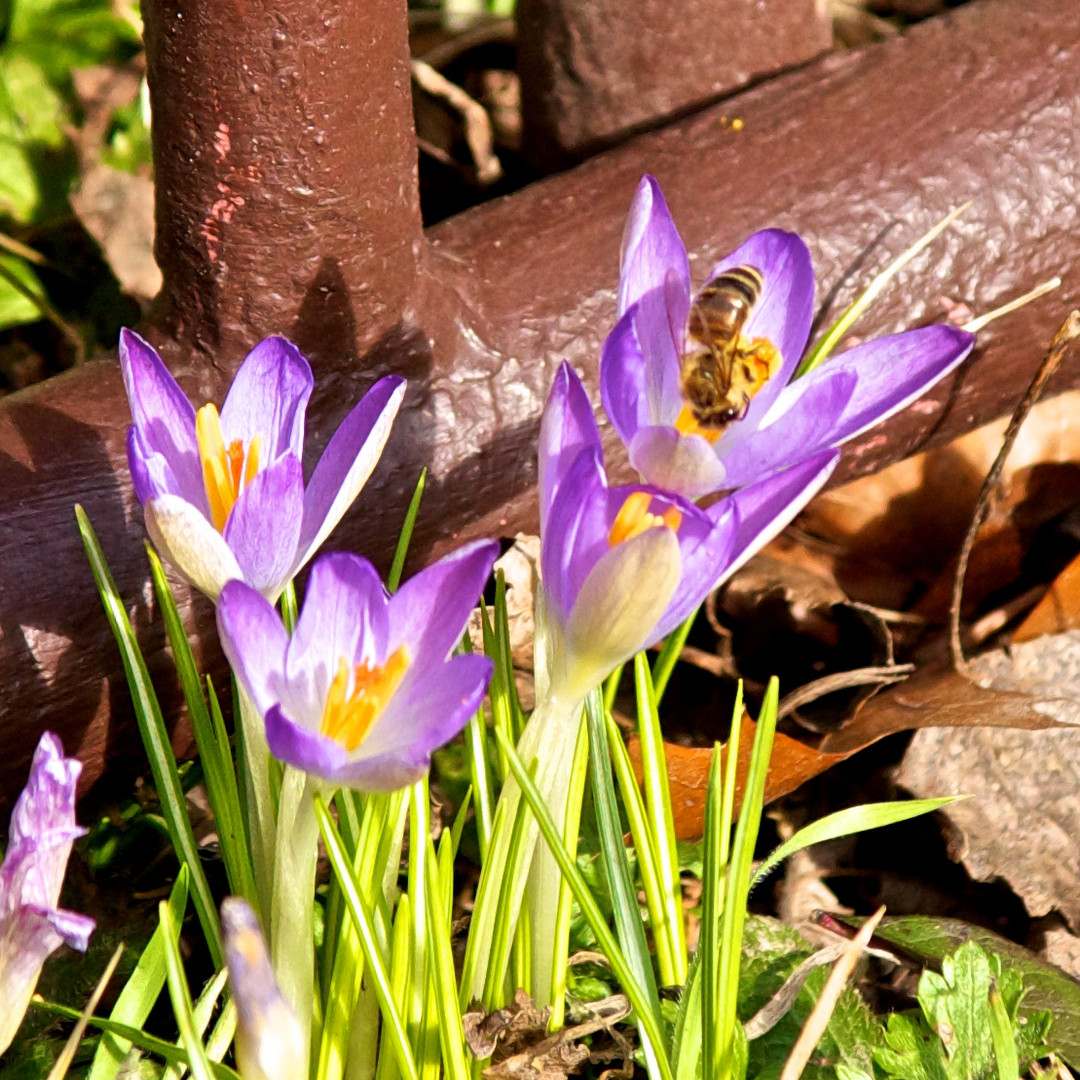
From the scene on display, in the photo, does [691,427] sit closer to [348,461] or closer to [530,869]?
→ [348,461]

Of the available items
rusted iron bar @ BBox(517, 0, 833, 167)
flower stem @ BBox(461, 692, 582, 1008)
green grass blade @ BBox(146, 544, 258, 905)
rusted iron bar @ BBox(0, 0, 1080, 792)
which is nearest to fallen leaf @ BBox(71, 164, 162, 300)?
rusted iron bar @ BBox(517, 0, 833, 167)

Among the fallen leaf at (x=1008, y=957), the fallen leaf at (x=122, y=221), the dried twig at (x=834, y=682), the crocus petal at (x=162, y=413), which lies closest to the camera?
the crocus petal at (x=162, y=413)

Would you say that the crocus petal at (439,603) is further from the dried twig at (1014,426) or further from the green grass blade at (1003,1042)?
the dried twig at (1014,426)

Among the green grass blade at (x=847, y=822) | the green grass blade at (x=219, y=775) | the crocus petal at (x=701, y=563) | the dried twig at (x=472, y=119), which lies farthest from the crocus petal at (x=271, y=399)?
the dried twig at (x=472, y=119)

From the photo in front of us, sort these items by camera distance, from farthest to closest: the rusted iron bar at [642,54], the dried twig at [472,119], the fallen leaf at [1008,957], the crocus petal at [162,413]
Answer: the dried twig at [472,119]
the rusted iron bar at [642,54]
the fallen leaf at [1008,957]
the crocus petal at [162,413]

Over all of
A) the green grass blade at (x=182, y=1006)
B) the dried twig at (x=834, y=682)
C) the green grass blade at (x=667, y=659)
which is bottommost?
the dried twig at (x=834, y=682)

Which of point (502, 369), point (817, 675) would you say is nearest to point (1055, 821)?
point (817, 675)

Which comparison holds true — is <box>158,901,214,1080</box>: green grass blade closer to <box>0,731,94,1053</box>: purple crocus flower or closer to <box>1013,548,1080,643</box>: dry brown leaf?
<box>0,731,94,1053</box>: purple crocus flower
